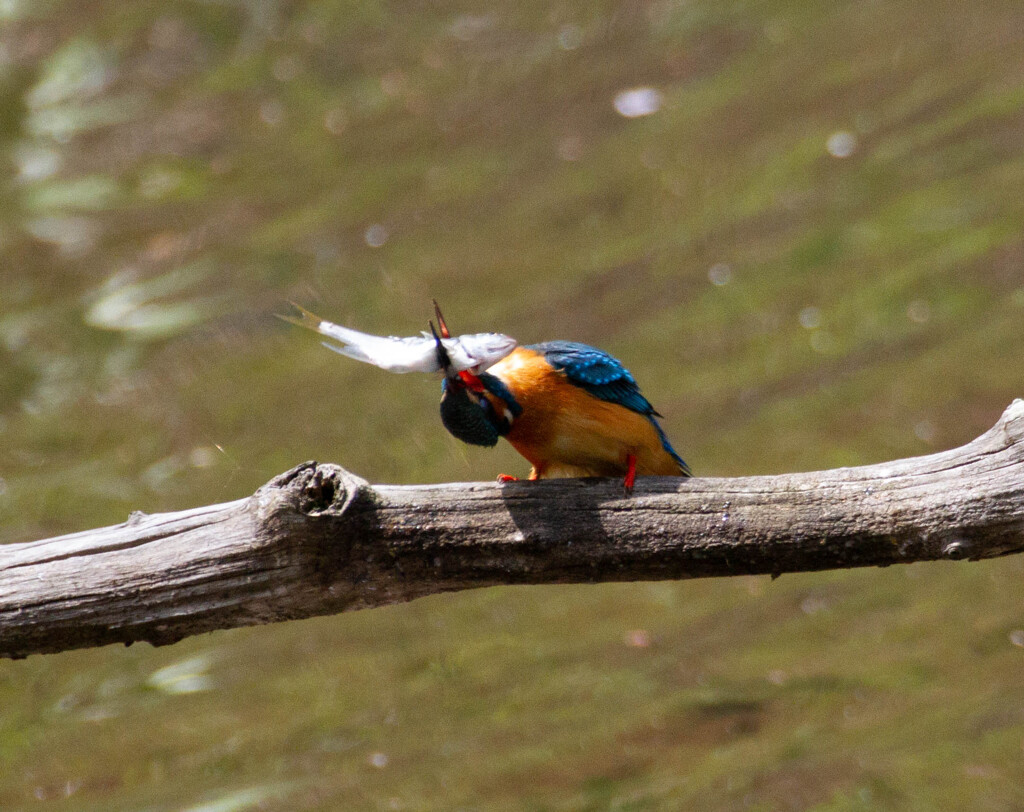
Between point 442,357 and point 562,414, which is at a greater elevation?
point 562,414

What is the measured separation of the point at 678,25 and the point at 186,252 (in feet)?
15.0

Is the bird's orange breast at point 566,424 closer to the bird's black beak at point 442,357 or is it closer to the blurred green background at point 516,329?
the bird's black beak at point 442,357

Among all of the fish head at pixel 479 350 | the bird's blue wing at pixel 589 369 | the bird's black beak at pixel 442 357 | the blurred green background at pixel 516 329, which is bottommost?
the bird's black beak at pixel 442 357

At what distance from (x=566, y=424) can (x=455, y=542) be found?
0.59 metres

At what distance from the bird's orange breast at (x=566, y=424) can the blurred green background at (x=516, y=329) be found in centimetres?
220

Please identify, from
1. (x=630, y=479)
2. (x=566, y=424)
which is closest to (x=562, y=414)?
(x=566, y=424)

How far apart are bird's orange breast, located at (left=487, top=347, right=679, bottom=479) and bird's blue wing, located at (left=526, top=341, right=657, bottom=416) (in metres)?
0.02

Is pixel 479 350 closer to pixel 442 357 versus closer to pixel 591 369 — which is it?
pixel 442 357

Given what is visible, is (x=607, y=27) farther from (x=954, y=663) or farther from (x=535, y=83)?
(x=954, y=663)

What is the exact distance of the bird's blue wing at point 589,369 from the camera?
315 centimetres

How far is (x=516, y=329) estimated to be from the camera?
8.12m

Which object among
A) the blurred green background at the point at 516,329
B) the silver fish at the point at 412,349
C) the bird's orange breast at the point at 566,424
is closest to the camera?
the silver fish at the point at 412,349

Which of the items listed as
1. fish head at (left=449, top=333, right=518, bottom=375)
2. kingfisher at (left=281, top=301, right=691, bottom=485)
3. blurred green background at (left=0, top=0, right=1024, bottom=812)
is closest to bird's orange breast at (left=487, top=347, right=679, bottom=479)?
kingfisher at (left=281, top=301, right=691, bottom=485)

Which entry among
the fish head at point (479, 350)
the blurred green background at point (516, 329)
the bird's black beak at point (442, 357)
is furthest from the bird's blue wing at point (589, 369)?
the blurred green background at point (516, 329)
